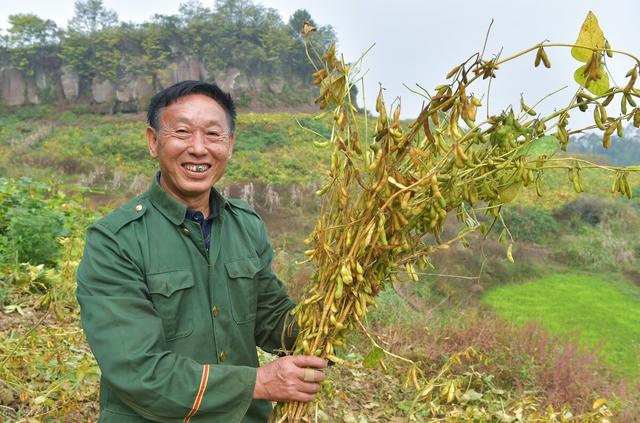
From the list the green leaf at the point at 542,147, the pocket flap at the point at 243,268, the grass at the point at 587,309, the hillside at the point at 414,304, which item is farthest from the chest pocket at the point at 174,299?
the grass at the point at 587,309

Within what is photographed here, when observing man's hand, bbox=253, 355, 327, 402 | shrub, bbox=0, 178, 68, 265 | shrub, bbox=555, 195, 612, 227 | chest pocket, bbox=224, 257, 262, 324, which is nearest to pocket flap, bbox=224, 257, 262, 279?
chest pocket, bbox=224, 257, 262, 324

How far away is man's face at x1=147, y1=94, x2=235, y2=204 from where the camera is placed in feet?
5.30

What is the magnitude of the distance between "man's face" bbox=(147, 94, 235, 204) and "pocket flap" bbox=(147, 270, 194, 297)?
0.84 ft

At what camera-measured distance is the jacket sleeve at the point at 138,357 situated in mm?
1351

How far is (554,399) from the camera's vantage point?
4355 mm

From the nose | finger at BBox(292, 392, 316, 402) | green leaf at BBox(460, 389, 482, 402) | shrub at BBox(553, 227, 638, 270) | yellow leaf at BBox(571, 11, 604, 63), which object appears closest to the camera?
yellow leaf at BBox(571, 11, 604, 63)

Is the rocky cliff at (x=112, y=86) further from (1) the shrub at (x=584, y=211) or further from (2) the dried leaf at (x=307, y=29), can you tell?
(2) the dried leaf at (x=307, y=29)

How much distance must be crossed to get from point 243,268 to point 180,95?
23.0 inches

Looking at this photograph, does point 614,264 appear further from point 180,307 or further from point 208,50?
point 208,50

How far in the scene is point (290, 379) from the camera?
1.47 metres

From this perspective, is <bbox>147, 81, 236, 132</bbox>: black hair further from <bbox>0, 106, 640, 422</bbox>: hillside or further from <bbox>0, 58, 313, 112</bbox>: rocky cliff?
<bbox>0, 58, 313, 112</bbox>: rocky cliff

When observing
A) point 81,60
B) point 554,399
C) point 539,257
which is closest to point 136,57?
point 81,60

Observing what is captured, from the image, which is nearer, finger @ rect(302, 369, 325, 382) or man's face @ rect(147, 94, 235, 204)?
finger @ rect(302, 369, 325, 382)

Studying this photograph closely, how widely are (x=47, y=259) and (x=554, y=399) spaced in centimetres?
445
